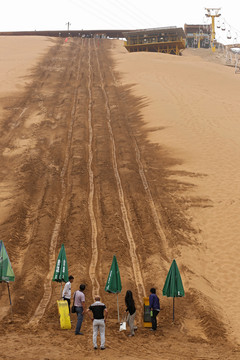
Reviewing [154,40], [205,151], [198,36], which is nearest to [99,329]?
[205,151]

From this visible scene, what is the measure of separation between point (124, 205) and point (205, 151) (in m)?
8.12

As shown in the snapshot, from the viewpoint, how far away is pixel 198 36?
94.2m

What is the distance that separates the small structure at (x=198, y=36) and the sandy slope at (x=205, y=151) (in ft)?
149

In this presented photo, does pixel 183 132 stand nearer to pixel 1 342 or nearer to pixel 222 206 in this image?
pixel 222 206

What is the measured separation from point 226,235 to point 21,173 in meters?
10.7

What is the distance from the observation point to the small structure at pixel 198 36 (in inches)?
3743

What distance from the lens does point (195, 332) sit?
1339 centimetres

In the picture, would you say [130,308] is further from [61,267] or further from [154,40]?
[154,40]

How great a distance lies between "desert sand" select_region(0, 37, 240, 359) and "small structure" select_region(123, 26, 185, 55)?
2691 cm

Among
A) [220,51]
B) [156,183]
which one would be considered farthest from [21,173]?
[220,51]

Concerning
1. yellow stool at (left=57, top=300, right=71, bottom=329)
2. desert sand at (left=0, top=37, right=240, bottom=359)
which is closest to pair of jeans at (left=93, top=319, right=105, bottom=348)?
desert sand at (left=0, top=37, right=240, bottom=359)

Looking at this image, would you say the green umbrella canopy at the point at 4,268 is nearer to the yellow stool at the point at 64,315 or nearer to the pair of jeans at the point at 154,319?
the yellow stool at the point at 64,315

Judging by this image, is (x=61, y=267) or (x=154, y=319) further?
(x=61, y=267)

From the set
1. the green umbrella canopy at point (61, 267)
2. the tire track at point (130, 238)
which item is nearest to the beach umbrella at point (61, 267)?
the green umbrella canopy at point (61, 267)
